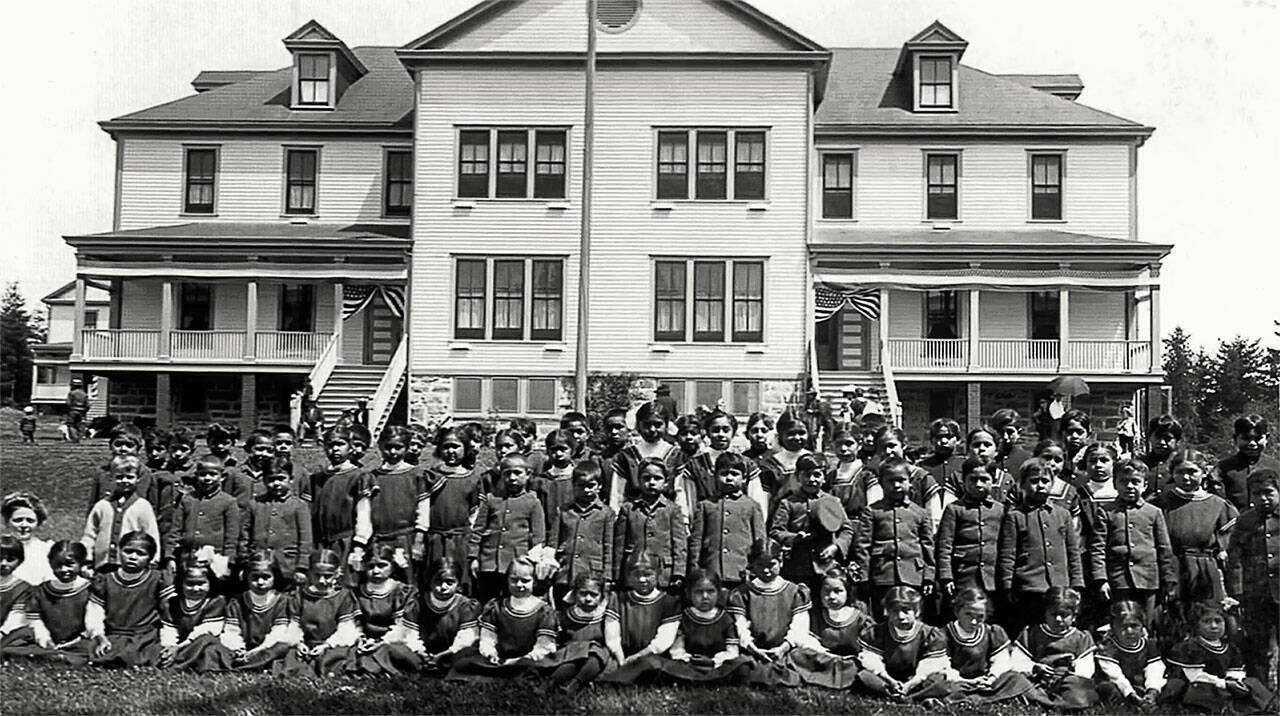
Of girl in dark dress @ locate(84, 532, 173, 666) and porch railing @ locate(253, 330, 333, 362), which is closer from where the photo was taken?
girl in dark dress @ locate(84, 532, 173, 666)

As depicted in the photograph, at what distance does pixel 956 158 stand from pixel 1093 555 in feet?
58.3

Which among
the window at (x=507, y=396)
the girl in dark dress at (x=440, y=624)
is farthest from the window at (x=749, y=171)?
the girl in dark dress at (x=440, y=624)

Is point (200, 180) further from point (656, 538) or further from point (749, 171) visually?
point (656, 538)

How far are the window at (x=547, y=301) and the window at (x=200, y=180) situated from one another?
745cm

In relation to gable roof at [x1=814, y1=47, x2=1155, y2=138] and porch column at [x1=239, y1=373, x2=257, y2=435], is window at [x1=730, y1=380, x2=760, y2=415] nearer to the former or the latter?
gable roof at [x1=814, y1=47, x2=1155, y2=138]

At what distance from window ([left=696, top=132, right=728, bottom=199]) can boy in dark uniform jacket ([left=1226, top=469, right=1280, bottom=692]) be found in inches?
604

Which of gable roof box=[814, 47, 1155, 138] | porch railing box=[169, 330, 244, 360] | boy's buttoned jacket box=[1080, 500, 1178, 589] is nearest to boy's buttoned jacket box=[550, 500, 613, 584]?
boy's buttoned jacket box=[1080, 500, 1178, 589]

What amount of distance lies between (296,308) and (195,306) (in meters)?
1.89

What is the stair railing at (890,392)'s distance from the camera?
65.4 feet

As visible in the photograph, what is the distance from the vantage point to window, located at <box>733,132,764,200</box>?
74.0 ft

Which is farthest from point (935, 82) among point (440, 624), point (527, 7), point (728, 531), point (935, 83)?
point (440, 624)

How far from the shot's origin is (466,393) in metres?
22.1

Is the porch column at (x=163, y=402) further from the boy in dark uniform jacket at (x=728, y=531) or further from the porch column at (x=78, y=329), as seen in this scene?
the boy in dark uniform jacket at (x=728, y=531)

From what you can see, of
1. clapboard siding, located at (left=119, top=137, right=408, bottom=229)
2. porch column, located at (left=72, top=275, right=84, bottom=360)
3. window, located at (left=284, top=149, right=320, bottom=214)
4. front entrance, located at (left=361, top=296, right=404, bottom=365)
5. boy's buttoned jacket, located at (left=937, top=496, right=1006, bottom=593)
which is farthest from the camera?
window, located at (left=284, top=149, right=320, bottom=214)
